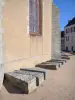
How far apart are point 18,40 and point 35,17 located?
2446 millimetres

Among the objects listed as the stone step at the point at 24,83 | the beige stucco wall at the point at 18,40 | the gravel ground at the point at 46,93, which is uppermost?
the beige stucco wall at the point at 18,40

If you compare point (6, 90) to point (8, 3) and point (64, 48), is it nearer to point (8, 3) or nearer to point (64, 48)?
point (8, 3)

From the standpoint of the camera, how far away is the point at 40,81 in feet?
17.1

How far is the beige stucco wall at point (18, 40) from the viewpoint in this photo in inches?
220

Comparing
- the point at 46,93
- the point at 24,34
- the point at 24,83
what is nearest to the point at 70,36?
the point at 24,34

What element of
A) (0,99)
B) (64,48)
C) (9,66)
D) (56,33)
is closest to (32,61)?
(9,66)

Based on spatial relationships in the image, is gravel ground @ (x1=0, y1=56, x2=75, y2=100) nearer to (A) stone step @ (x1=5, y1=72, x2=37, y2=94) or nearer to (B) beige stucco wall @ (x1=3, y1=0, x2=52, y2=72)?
(A) stone step @ (x1=5, y1=72, x2=37, y2=94)

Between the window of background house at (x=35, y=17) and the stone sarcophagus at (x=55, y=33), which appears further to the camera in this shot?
the stone sarcophagus at (x=55, y=33)

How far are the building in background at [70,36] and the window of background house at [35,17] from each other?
148 feet

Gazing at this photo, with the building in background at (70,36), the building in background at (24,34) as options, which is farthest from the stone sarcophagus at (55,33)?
the building in background at (70,36)

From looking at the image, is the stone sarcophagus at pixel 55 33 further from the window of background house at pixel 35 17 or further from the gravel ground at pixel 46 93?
the gravel ground at pixel 46 93

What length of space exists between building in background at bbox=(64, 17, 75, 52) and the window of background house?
45094 millimetres

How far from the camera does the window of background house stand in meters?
7.84

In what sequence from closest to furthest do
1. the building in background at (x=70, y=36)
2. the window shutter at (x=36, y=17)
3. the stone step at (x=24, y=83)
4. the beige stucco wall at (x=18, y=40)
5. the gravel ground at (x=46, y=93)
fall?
the gravel ground at (x=46, y=93), the stone step at (x=24, y=83), the beige stucco wall at (x=18, y=40), the window shutter at (x=36, y=17), the building in background at (x=70, y=36)
